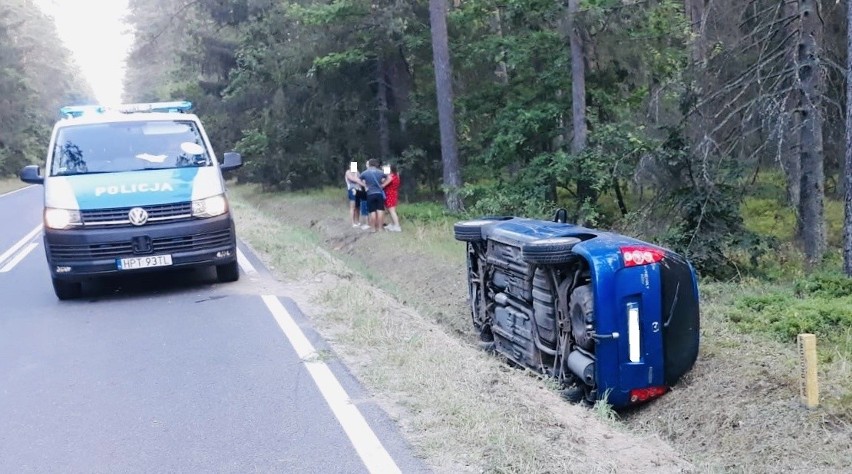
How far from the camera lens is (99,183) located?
415 inches

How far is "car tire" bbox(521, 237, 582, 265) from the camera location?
7273mm

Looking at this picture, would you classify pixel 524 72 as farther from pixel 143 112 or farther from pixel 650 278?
pixel 650 278

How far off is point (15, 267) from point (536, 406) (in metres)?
11.8

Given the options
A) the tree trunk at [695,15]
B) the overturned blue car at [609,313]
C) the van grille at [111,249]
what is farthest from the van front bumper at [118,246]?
the tree trunk at [695,15]

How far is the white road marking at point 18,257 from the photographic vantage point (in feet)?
48.5

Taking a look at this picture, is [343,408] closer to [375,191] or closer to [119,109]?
[119,109]

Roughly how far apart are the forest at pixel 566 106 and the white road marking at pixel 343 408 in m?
6.22

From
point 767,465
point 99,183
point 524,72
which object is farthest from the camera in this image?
point 524,72

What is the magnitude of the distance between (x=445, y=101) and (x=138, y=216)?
40.4 ft

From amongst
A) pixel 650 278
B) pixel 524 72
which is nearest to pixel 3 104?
pixel 524 72

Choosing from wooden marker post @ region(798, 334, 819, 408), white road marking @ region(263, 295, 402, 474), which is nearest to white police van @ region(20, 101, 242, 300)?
white road marking @ region(263, 295, 402, 474)

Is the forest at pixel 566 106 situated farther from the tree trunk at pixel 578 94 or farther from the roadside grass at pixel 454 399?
the roadside grass at pixel 454 399

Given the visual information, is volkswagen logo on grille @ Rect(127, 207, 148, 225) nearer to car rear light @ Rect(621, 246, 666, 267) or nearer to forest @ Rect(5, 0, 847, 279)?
car rear light @ Rect(621, 246, 666, 267)

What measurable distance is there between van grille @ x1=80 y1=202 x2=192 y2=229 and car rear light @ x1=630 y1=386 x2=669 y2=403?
6035mm
